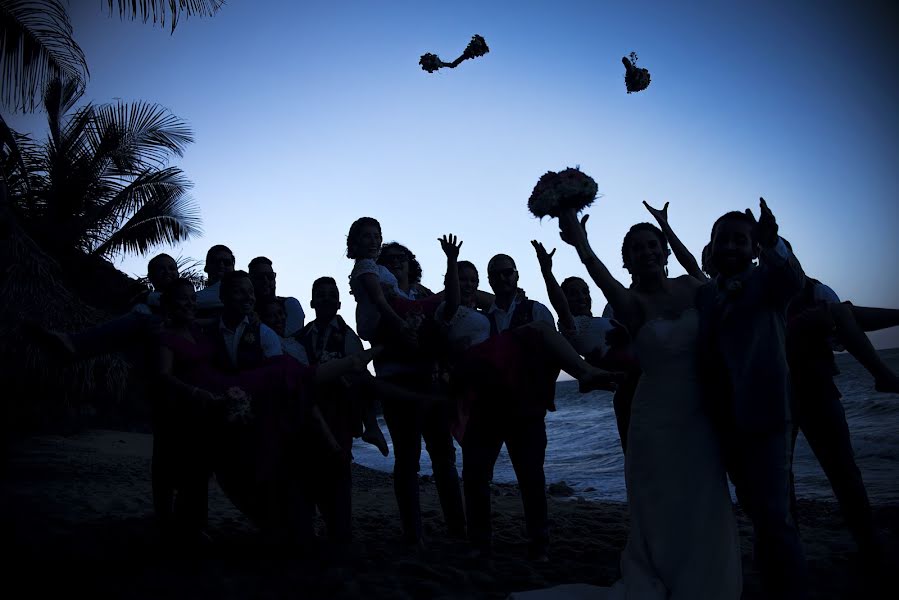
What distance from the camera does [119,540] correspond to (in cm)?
442

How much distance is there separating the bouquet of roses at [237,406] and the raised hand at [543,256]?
86.5 inches

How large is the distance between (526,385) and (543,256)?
92 centimetres

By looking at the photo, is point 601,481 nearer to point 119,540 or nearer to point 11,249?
point 119,540

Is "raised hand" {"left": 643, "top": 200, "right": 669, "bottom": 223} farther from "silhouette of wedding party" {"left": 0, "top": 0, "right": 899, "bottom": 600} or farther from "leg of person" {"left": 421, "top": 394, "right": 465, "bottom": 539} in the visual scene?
"leg of person" {"left": 421, "top": 394, "right": 465, "bottom": 539}

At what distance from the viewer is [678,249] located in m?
4.25

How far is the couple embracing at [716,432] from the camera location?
8.77ft

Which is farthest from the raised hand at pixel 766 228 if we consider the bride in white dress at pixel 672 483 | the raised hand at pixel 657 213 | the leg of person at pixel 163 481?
the leg of person at pixel 163 481

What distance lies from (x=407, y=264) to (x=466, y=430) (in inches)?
60.5

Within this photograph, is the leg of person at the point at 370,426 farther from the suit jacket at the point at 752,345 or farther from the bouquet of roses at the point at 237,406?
the suit jacket at the point at 752,345

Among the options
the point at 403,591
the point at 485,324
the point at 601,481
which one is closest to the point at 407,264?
A: the point at 485,324

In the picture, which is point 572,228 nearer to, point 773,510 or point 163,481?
point 773,510

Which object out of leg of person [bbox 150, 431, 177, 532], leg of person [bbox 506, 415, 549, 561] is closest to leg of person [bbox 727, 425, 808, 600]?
leg of person [bbox 506, 415, 549, 561]

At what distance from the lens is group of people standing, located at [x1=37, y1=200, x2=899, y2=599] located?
9.06 feet

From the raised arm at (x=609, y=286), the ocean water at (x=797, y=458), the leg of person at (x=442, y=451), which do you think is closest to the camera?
the raised arm at (x=609, y=286)
